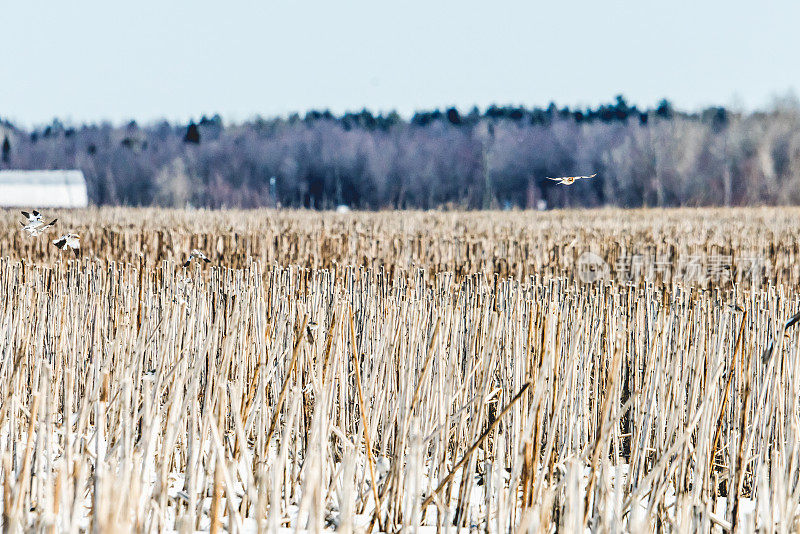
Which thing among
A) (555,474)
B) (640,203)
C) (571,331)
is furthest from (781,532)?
(640,203)

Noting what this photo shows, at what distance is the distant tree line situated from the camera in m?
44.4

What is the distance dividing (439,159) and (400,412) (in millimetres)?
51026

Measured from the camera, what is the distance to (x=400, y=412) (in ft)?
7.43

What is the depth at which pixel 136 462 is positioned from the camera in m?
1.72

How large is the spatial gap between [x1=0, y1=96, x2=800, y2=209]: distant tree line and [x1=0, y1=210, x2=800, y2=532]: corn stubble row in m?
37.4

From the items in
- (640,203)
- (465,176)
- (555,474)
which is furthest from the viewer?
(465,176)

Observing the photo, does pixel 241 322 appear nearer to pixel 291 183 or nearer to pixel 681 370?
pixel 681 370

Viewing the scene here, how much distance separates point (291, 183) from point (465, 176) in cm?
1041
